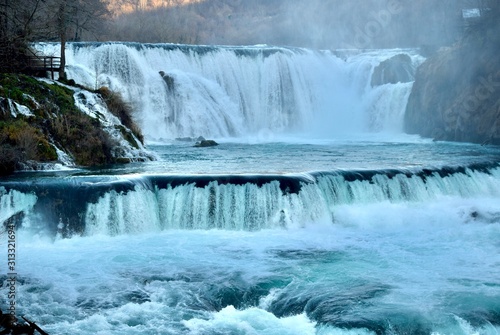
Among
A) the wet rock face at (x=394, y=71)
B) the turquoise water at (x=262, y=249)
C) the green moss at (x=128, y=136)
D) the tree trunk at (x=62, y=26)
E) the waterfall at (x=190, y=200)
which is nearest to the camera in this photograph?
the turquoise water at (x=262, y=249)

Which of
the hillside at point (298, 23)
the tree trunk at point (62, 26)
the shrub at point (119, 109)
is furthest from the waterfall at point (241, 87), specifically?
the hillside at point (298, 23)

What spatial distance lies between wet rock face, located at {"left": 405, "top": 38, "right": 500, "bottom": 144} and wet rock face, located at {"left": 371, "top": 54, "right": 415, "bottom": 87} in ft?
14.2

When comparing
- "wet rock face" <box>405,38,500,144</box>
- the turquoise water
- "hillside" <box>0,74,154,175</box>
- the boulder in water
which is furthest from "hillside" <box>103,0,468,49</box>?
the turquoise water

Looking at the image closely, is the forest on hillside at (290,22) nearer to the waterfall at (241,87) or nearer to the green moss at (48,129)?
the waterfall at (241,87)

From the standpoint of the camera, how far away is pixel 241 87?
39781mm

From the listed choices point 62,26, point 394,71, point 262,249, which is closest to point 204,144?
point 62,26

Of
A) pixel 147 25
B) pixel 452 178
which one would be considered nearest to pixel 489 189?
pixel 452 178

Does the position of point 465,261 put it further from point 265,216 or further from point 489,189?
point 489,189

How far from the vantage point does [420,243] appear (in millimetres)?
15648

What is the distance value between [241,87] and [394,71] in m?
9.93

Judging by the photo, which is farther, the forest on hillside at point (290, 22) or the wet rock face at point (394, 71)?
the forest on hillside at point (290, 22)

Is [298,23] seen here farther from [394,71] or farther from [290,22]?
[394,71]

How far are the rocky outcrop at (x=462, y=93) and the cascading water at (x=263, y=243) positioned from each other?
5.05 m

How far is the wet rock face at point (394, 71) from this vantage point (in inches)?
1684
